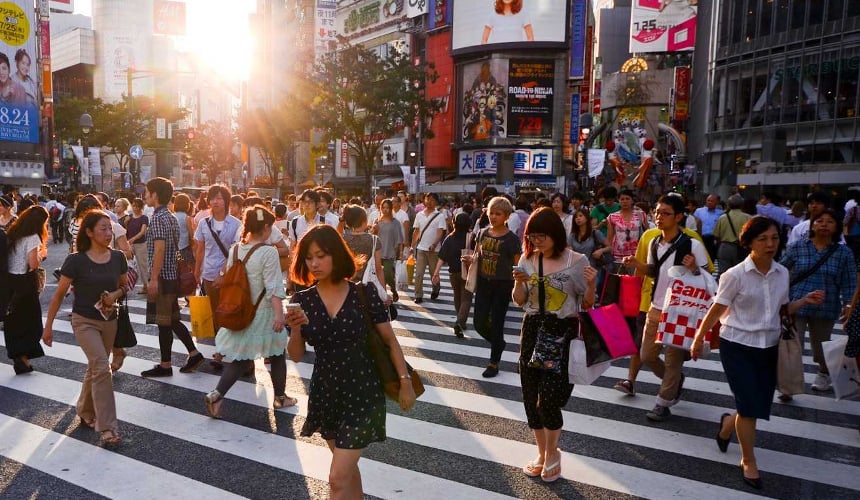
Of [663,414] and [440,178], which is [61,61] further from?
[663,414]

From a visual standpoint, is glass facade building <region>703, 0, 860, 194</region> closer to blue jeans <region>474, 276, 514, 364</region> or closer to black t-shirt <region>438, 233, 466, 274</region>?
black t-shirt <region>438, 233, 466, 274</region>

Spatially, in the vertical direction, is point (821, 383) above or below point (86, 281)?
below

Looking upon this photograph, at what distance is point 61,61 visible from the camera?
106 meters

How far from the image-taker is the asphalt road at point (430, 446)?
4293 mm

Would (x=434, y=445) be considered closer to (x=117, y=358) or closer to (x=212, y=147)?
(x=117, y=358)

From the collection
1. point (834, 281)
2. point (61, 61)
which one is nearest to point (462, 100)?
point (834, 281)

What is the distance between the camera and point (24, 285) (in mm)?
6844

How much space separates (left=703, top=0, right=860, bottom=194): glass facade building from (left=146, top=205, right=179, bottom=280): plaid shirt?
27626 millimetres

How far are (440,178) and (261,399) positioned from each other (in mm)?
44586

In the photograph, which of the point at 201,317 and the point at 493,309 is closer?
the point at 201,317

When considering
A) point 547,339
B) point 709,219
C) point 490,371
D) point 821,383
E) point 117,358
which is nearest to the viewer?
point 547,339

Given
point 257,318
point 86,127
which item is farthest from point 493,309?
point 86,127

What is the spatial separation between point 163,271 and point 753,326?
5.35 meters

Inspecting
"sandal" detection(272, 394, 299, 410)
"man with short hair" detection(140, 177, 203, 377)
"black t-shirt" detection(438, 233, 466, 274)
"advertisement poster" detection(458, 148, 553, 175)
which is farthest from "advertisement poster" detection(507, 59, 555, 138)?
"sandal" detection(272, 394, 299, 410)
